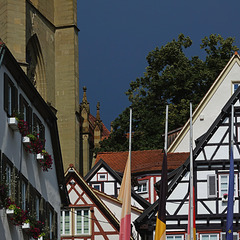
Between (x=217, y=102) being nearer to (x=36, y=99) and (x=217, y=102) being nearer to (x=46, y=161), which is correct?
(x=36, y=99)

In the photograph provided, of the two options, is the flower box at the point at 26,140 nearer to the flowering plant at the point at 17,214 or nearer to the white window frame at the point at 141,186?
the flowering plant at the point at 17,214

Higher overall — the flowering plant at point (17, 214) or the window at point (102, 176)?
the window at point (102, 176)

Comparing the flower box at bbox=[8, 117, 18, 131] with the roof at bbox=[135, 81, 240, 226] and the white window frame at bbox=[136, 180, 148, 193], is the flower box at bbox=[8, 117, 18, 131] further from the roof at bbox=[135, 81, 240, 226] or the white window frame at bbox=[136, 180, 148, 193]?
the white window frame at bbox=[136, 180, 148, 193]

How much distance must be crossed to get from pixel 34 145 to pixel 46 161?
129 cm

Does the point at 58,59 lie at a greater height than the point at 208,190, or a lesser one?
greater

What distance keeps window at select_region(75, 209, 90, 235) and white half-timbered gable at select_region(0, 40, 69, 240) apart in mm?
6634

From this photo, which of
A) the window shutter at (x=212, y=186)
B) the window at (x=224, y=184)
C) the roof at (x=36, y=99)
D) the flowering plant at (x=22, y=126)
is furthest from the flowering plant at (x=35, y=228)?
the window at (x=224, y=184)

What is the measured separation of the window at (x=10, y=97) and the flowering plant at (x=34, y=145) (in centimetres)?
118

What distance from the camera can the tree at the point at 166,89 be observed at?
54375 millimetres

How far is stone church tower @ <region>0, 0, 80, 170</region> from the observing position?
61219mm

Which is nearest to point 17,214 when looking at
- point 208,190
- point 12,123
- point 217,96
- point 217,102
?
point 12,123

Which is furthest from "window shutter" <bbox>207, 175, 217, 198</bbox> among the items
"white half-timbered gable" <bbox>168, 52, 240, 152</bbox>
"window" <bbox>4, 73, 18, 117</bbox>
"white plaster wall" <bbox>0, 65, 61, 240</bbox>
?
"window" <bbox>4, 73, 18, 117</bbox>

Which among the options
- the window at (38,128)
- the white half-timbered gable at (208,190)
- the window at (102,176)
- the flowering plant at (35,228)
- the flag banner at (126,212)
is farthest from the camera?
the window at (102,176)

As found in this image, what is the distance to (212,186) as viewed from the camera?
3428 centimetres
